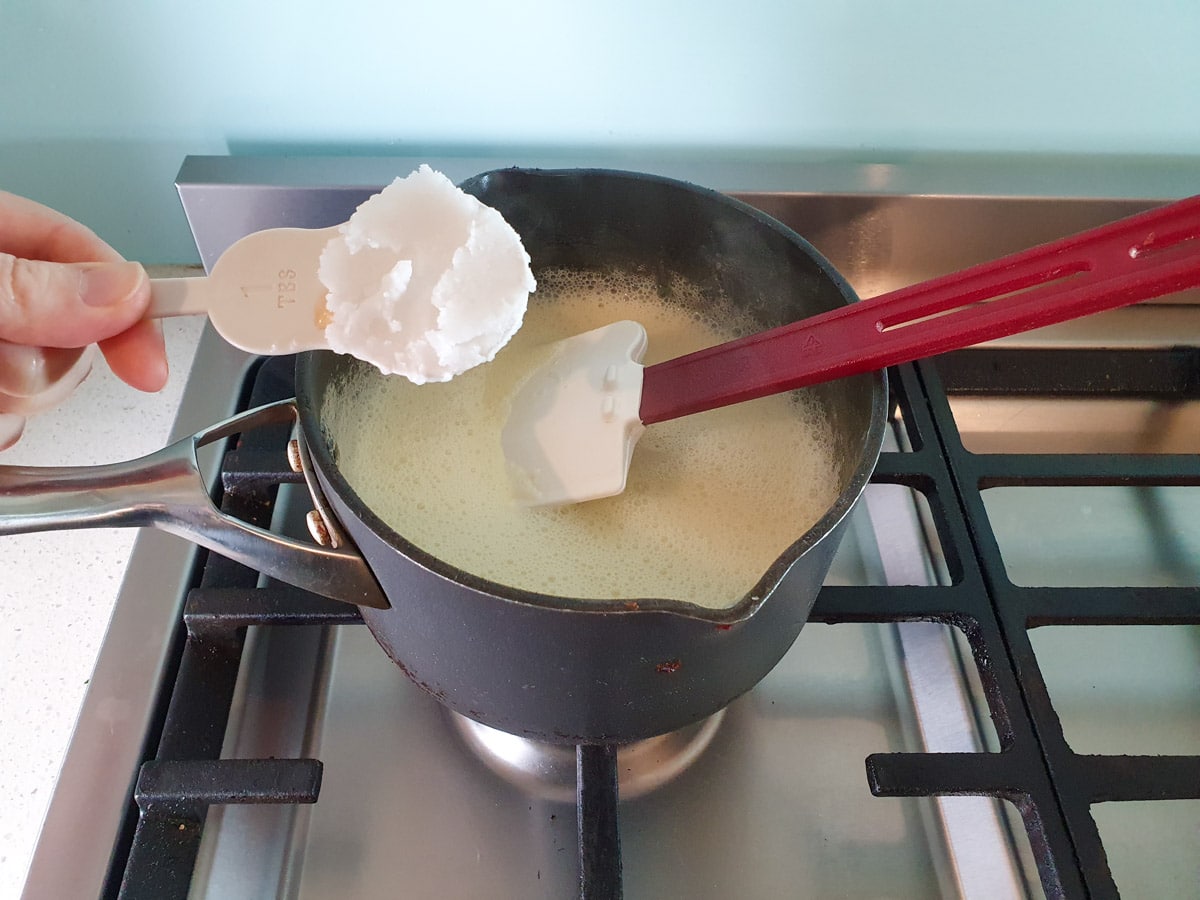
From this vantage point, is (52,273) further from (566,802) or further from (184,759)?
(566,802)

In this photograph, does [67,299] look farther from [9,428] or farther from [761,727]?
[761,727]

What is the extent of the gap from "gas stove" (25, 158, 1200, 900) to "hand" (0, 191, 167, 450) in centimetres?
10

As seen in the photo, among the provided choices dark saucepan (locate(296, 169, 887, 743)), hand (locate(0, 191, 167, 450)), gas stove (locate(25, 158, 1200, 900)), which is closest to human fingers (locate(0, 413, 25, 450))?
hand (locate(0, 191, 167, 450))

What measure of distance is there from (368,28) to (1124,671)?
0.62 m

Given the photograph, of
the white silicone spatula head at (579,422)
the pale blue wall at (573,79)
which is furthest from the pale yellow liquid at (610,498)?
the pale blue wall at (573,79)

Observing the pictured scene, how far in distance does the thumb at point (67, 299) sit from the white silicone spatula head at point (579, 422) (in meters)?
0.21

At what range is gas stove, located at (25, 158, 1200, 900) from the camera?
45cm

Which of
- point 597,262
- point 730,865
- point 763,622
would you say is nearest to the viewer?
point 763,622

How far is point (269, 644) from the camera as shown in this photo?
1.80 ft

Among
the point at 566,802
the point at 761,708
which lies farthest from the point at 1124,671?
the point at 566,802

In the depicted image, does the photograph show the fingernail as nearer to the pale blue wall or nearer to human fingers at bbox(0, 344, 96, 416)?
human fingers at bbox(0, 344, 96, 416)

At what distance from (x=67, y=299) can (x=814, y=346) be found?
353 mm

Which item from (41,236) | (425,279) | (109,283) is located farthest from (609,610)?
(41,236)

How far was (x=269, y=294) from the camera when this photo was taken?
0.40 metres
